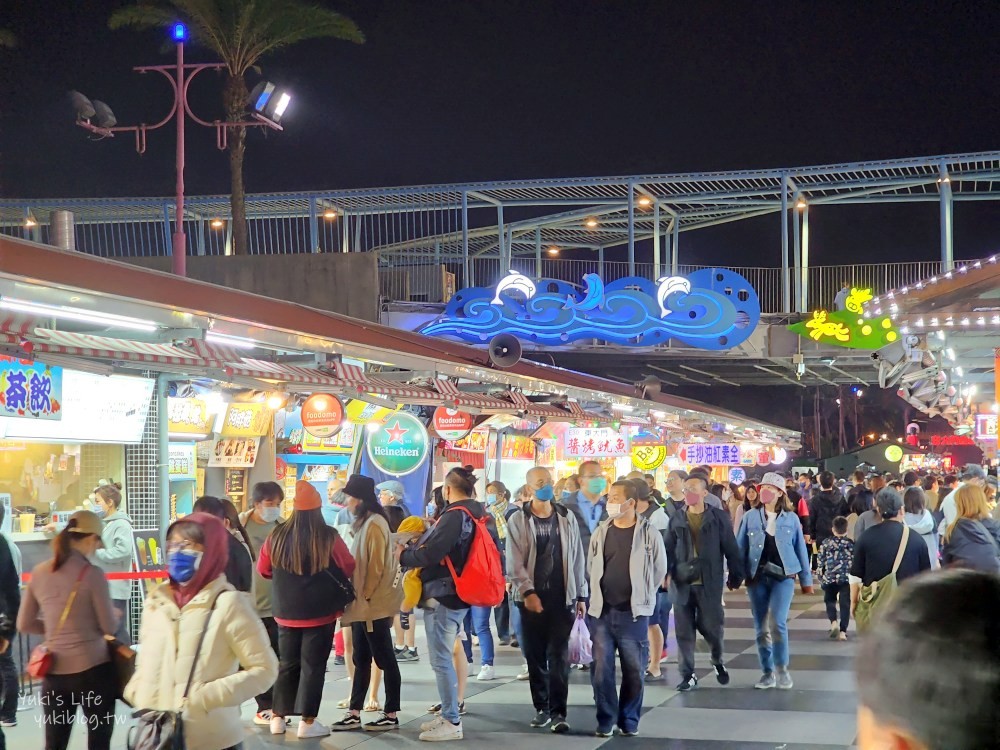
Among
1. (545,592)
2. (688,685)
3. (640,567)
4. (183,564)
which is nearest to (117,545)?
(545,592)

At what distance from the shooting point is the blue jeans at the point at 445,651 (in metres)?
8.82

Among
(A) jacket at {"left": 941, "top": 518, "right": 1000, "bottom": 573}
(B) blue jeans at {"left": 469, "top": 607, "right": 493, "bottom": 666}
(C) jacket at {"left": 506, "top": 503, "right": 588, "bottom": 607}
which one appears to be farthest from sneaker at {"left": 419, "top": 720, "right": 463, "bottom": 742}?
(A) jacket at {"left": 941, "top": 518, "right": 1000, "bottom": 573}

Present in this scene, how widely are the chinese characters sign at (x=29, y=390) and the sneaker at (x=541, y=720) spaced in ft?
16.4

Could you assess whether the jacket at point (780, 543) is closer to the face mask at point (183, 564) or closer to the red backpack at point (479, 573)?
the red backpack at point (479, 573)

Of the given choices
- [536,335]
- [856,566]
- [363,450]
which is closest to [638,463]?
[536,335]

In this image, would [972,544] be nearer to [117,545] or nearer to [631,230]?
[117,545]

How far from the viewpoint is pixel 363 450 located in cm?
1467

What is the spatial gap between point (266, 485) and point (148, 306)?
9.66 feet

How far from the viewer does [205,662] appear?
5.00 m

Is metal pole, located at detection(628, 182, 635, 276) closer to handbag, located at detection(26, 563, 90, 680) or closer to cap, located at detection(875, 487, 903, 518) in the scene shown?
cap, located at detection(875, 487, 903, 518)

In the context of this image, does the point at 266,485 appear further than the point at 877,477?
No

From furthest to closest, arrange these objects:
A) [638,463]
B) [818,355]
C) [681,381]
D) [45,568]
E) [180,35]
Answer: [681,381] < [818,355] < [638,463] < [180,35] < [45,568]

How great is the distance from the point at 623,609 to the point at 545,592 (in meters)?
0.86

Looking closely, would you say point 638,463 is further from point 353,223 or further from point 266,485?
point 266,485
